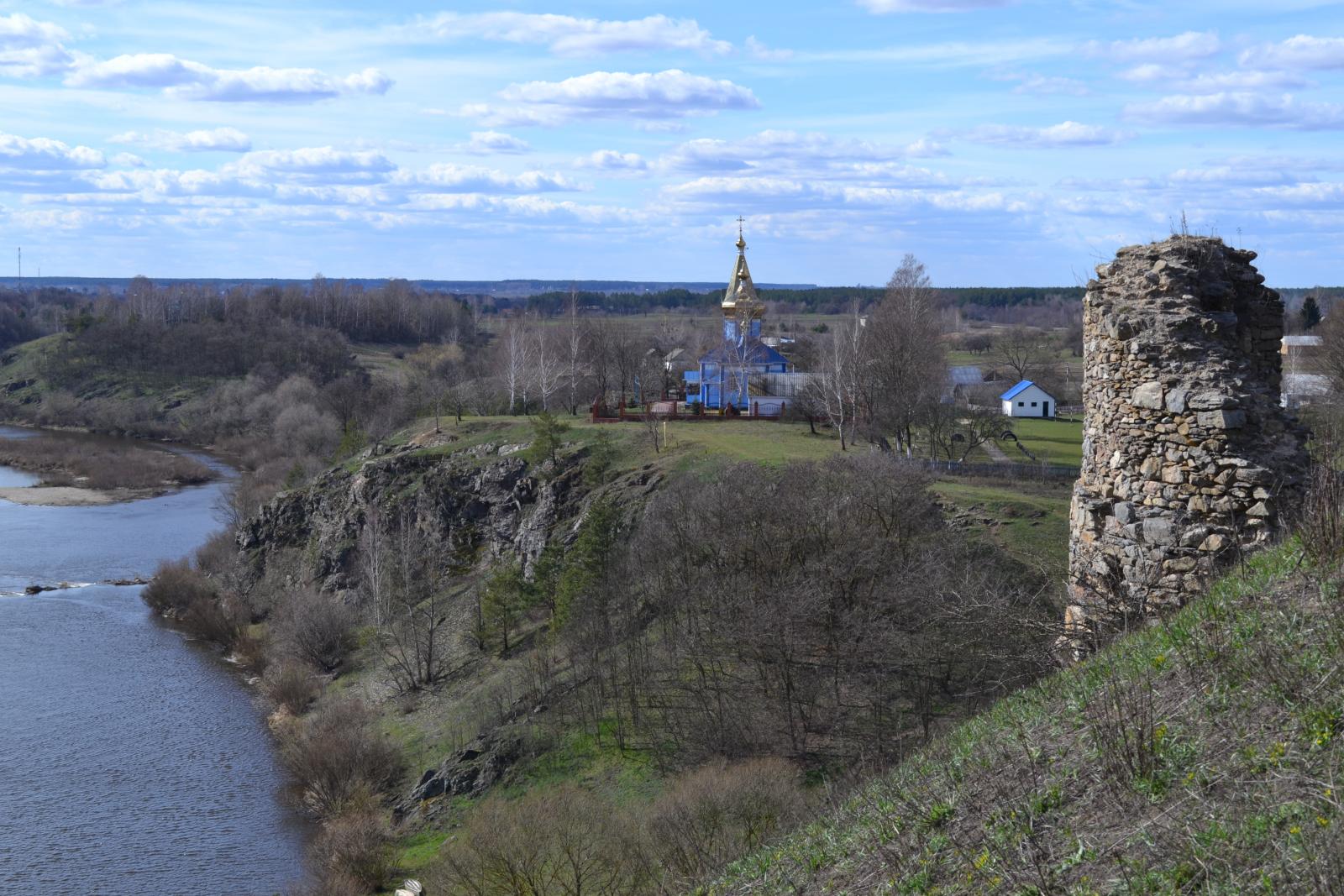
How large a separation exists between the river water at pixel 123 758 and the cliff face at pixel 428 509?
539 centimetres

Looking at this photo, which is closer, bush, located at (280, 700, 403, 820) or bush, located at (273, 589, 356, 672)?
bush, located at (280, 700, 403, 820)

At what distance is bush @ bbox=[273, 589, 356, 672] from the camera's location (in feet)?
113

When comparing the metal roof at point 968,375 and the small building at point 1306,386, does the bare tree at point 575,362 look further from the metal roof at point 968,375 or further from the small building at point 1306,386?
the small building at point 1306,386

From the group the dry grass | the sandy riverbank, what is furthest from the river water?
the dry grass

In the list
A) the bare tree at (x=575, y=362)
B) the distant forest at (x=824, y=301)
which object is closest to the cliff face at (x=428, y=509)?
the bare tree at (x=575, y=362)

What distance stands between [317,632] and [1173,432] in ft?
98.3

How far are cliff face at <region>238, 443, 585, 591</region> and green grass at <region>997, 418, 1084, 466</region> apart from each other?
13608 mm

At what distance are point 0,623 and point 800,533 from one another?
25.6 m

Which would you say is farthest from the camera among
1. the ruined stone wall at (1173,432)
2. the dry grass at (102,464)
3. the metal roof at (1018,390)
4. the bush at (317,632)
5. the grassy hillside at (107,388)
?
the grassy hillside at (107,388)

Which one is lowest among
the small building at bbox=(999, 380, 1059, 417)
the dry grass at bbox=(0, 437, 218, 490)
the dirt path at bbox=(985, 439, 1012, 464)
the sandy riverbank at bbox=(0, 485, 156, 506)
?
the sandy riverbank at bbox=(0, 485, 156, 506)

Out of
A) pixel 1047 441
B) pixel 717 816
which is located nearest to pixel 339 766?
pixel 717 816

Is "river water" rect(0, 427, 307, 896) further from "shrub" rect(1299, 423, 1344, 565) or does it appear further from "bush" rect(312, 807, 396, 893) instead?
"shrub" rect(1299, 423, 1344, 565)

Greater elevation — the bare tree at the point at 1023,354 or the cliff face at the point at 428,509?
the bare tree at the point at 1023,354

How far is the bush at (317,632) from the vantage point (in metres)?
34.3
